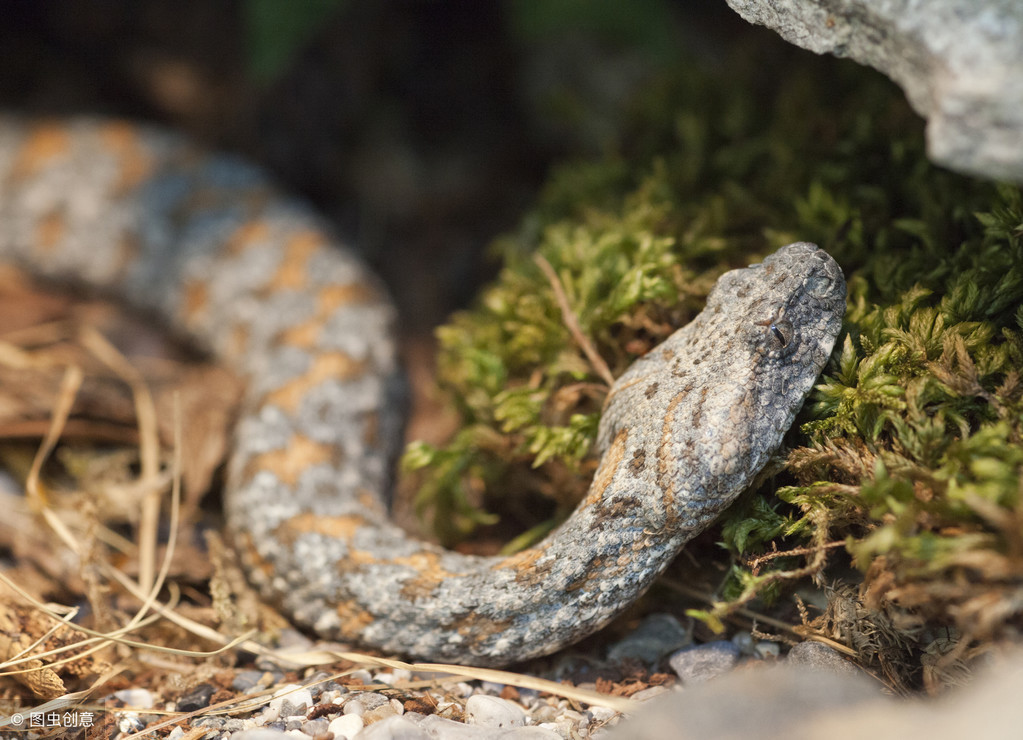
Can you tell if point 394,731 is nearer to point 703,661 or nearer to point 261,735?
point 261,735

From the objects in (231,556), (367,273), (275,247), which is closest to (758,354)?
(231,556)

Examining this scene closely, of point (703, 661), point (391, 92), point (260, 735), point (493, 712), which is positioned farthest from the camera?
point (391, 92)

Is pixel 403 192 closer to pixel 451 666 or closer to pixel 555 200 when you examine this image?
pixel 555 200

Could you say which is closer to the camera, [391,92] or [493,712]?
[493,712]

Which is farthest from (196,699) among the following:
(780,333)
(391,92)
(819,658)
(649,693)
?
(391,92)

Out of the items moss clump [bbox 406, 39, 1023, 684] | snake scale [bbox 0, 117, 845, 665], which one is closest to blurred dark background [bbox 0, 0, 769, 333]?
snake scale [bbox 0, 117, 845, 665]

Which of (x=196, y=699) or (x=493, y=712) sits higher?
(x=493, y=712)

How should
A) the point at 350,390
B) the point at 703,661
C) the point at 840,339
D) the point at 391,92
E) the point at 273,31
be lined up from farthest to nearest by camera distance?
the point at 391,92 → the point at 273,31 → the point at 350,390 → the point at 840,339 → the point at 703,661
